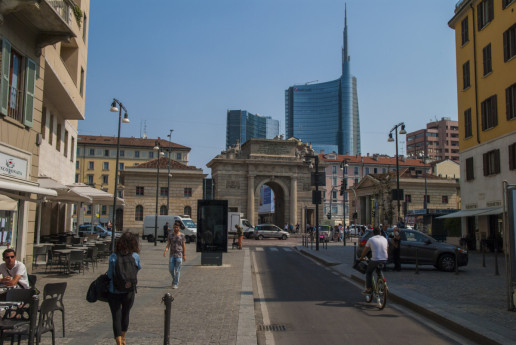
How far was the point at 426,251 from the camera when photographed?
61.0 ft

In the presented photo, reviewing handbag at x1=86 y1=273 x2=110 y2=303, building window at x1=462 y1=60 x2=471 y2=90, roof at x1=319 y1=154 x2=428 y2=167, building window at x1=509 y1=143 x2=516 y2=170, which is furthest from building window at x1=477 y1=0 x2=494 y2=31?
roof at x1=319 y1=154 x2=428 y2=167

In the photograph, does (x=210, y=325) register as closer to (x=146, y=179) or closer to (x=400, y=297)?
(x=400, y=297)

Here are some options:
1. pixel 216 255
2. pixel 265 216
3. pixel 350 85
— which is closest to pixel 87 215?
pixel 265 216

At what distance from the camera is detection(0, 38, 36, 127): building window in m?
12.5

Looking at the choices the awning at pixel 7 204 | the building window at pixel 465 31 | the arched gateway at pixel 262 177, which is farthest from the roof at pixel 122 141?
the awning at pixel 7 204

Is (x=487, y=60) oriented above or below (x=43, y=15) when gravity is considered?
above

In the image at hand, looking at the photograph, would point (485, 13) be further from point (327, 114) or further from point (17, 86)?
point (327, 114)

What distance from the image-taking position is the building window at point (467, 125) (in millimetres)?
30750

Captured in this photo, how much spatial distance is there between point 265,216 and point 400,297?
93.6 meters

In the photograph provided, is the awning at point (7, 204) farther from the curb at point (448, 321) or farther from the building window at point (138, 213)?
the building window at point (138, 213)

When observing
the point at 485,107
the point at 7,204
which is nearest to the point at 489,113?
the point at 485,107

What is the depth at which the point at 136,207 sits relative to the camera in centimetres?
6222

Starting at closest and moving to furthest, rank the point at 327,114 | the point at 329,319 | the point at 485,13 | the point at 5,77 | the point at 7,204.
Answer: the point at 329,319
the point at 5,77
the point at 7,204
the point at 485,13
the point at 327,114

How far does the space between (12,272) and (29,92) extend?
8.00m
